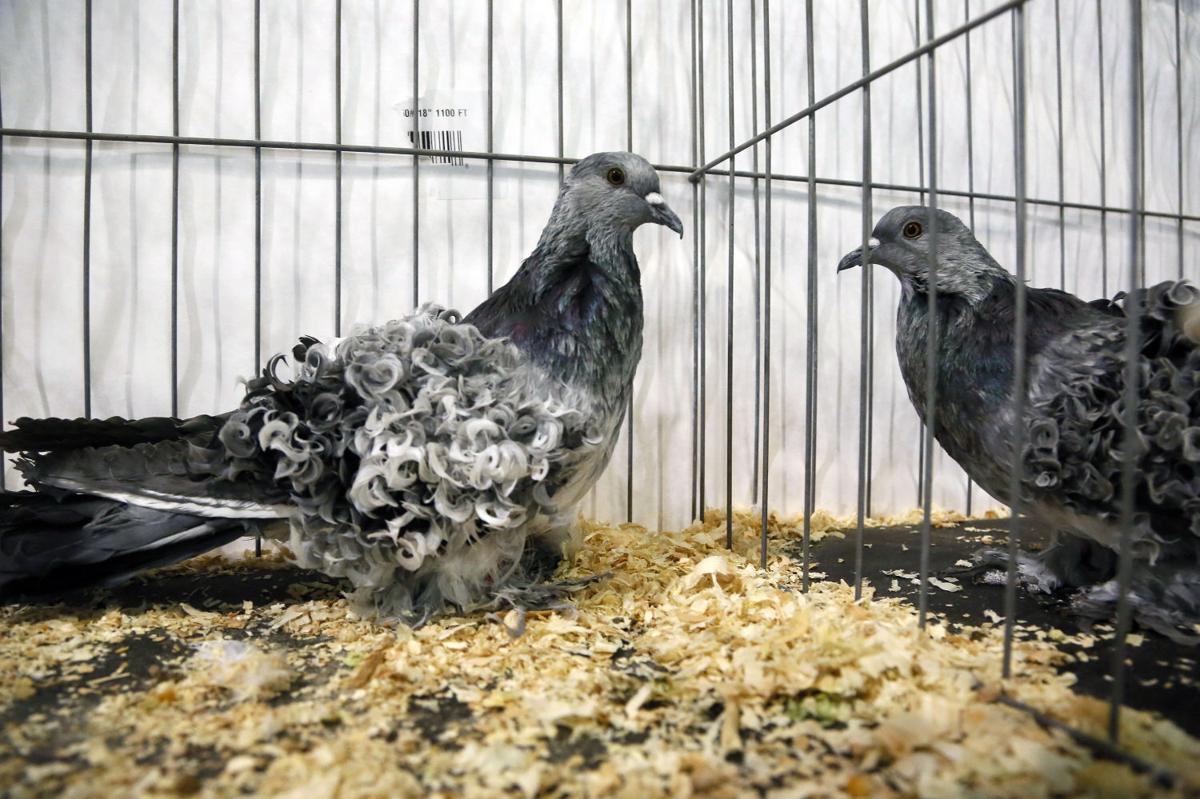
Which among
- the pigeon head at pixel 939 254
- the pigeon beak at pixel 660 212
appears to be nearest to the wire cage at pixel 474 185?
the pigeon head at pixel 939 254

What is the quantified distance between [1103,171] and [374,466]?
3.49 m

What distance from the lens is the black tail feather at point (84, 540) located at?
1576mm

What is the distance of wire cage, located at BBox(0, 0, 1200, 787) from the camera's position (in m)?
2.18

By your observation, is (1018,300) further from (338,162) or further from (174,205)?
(174,205)

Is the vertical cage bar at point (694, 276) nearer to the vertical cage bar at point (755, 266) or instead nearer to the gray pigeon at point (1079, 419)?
the vertical cage bar at point (755, 266)

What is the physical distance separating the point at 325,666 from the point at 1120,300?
7.36 ft

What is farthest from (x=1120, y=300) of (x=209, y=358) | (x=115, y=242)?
Result: (x=115, y=242)

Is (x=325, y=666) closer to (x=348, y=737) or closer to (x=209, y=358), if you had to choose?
(x=348, y=737)

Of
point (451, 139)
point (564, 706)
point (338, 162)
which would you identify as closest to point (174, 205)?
point (338, 162)

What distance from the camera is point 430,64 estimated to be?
2.37m

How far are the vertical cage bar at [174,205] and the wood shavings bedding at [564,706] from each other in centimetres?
82

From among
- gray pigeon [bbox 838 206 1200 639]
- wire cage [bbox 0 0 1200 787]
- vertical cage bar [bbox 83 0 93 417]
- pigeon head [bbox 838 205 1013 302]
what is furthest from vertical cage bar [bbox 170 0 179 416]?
gray pigeon [bbox 838 206 1200 639]

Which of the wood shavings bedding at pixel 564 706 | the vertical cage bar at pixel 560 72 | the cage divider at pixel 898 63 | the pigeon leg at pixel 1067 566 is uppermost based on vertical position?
the vertical cage bar at pixel 560 72

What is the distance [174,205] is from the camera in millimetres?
2182
